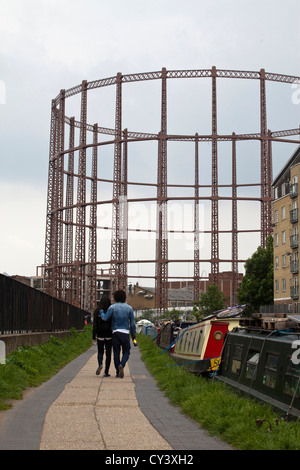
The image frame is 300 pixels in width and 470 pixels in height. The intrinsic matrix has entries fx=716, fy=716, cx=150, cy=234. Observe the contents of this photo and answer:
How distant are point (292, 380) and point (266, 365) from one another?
1149 millimetres

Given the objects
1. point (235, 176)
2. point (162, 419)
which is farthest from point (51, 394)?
point (235, 176)

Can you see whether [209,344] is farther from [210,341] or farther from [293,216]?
[293,216]

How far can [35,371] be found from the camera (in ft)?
43.5

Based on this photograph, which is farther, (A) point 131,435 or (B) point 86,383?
(B) point 86,383

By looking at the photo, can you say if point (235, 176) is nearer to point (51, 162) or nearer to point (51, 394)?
point (51, 162)

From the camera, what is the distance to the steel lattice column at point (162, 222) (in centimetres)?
6028

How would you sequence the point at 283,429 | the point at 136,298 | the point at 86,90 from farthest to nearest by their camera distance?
the point at 136,298 → the point at 86,90 → the point at 283,429

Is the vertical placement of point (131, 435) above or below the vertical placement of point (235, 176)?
below

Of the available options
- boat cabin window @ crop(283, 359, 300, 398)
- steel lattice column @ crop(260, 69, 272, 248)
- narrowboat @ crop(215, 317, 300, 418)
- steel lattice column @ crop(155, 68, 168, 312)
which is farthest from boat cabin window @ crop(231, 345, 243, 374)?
steel lattice column @ crop(260, 69, 272, 248)

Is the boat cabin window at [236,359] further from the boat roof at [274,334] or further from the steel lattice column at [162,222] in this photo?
the steel lattice column at [162,222]

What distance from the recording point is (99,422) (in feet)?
24.0

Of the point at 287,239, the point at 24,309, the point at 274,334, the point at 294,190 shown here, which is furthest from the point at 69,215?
the point at 274,334

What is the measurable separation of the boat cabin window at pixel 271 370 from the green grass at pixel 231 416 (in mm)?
275
